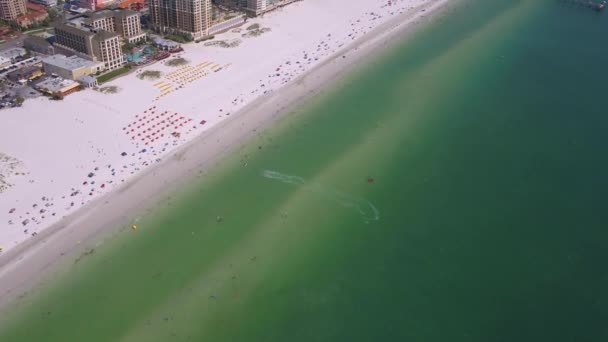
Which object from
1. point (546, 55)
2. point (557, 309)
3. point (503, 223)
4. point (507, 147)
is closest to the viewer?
point (557, 309)

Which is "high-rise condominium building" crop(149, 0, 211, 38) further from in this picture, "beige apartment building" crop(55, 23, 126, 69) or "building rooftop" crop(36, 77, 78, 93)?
"building rooftop" crop(36, 77, 78, 93)

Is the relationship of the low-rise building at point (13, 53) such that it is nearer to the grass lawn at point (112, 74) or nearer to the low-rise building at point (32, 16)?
the low-rise building at point (32, 16)

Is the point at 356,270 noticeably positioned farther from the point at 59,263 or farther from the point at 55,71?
the point at 55,71

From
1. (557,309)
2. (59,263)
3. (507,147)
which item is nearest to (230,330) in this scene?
(59,263)

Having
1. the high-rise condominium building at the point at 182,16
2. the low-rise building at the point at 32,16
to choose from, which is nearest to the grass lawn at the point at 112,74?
the high-rise condominium building at the point at 182,16

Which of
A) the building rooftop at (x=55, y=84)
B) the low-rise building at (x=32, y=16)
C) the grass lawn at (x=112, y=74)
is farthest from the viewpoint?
the low-rise building at (x=32, y=16)

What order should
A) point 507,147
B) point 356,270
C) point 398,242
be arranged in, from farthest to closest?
point 507,147, point 398,242, point 356,270
